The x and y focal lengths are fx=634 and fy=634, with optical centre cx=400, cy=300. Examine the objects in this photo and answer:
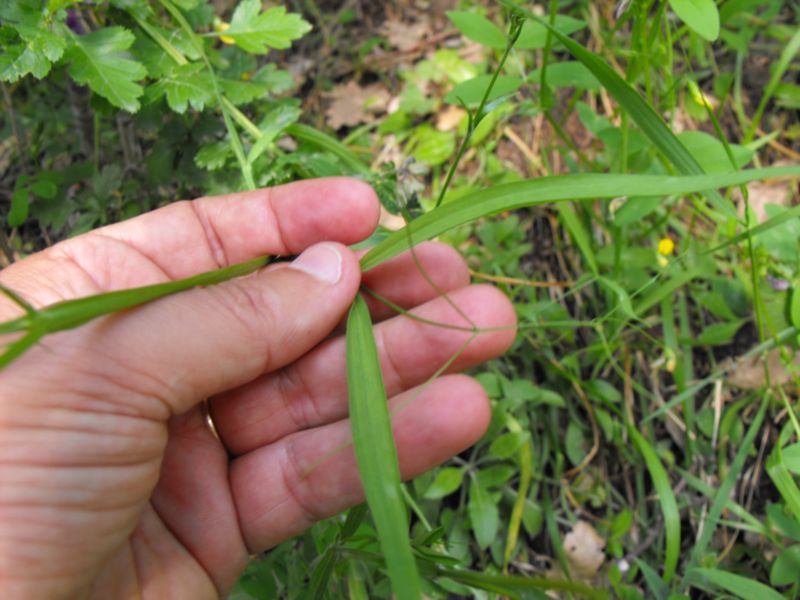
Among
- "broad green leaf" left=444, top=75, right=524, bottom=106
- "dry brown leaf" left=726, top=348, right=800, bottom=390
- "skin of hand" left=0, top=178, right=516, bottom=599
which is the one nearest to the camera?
"skin of hand" left=0, top=178, right=516, bottom=599

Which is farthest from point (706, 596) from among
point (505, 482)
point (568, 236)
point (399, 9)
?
point (399, 9)

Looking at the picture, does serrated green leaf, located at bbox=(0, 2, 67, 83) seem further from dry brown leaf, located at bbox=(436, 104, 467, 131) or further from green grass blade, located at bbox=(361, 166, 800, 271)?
dry brown leaf, located at bbox=(436, 104, 467, 131)

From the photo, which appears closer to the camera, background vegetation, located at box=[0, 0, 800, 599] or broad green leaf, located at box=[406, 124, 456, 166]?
background vegetation, located at box=[0, 0, 800, 599]

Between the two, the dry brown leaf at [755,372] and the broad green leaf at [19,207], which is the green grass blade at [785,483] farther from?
the broad green leaf at [19,207]

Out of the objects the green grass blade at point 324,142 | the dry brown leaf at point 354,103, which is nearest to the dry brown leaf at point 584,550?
the green grass blade at point 324,142

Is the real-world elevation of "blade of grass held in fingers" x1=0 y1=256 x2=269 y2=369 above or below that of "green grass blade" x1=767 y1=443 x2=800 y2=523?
above

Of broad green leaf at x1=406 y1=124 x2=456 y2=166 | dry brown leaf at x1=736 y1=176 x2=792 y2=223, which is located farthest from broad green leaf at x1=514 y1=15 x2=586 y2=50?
dry brown leaf at x1=736 y1=176 x2=792 y2=223

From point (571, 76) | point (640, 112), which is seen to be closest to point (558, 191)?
point (640, 112)
